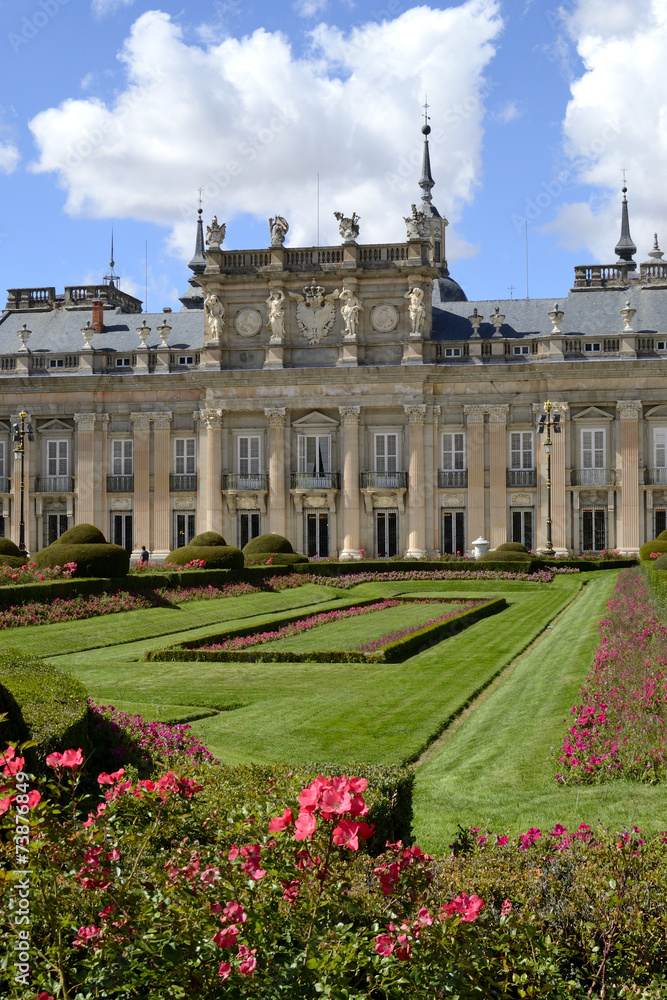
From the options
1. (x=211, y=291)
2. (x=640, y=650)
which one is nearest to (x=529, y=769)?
(x=640, y=650)

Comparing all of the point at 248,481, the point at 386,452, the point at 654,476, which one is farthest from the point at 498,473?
the point at 248,481

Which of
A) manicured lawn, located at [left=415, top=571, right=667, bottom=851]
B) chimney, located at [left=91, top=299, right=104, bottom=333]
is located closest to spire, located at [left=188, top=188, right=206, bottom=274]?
chimney, located at [left=91, top=299, right=104, bottom=333]

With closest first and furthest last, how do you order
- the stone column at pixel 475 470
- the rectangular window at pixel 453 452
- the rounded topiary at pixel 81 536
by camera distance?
the rounded topiary at pixel 81 536, the stone column at pixel 475 470, the rectangular window at pixel 453 452

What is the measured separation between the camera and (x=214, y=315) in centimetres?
5003

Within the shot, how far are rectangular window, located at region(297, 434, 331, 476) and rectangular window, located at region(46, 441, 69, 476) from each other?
1198cm

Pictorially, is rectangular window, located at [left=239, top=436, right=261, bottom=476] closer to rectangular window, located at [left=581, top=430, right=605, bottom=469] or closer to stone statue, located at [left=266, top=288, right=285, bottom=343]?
stone statue, located at [left=266, top=288, right=285, bottom=343]

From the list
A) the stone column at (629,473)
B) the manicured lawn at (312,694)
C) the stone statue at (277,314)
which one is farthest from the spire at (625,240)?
the manicured lawn at (312,694)

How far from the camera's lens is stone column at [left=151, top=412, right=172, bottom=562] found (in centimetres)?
5006

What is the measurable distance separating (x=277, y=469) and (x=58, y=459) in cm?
1146

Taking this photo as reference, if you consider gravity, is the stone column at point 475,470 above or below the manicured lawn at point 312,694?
above

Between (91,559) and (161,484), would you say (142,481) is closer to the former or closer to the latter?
(161,484)

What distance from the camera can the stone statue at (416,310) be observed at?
158 feet

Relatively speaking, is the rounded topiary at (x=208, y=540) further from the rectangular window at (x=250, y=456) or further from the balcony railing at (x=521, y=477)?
the balcony railing at (x=521, y=477)

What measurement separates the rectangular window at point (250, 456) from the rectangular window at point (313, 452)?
2.03 meters
